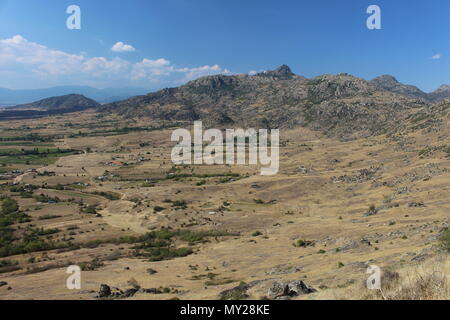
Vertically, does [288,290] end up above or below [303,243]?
above

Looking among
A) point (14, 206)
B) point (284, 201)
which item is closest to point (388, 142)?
point (284, 201)

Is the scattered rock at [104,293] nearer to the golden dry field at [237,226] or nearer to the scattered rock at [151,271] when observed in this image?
the golden dry field at [237,226]

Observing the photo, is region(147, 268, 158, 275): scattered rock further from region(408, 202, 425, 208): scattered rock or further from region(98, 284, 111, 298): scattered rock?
region(408, 202, 425, 208): scattered rock

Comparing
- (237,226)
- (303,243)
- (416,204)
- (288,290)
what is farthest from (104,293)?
(416,204)

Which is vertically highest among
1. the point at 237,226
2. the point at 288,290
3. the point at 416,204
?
the point at 288,290

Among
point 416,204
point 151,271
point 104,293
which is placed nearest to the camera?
point 104,293

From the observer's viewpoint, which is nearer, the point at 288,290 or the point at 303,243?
the point at 288,290

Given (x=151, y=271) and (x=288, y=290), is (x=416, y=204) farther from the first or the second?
(x=288, y=290)

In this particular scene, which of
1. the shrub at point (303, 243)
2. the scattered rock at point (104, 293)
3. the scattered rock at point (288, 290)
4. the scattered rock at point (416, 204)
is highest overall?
the scattered rock at point (288, 290)

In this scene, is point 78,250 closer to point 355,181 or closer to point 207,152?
point 355,181

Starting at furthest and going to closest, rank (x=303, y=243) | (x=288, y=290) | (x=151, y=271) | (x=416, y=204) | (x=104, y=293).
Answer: (x=416, y=204) → (x=303, y=243) → (x=151, y=271) → (x=104, y=293) → (x=288, y=290)

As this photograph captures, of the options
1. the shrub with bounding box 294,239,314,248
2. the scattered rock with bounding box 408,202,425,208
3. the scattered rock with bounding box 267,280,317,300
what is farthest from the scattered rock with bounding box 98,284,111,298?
the scattered rock with bounding box 408,202,425,208

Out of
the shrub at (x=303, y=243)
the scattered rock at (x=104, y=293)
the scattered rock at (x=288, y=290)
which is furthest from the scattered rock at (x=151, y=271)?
the scattered rock at (x=288, y=290)
